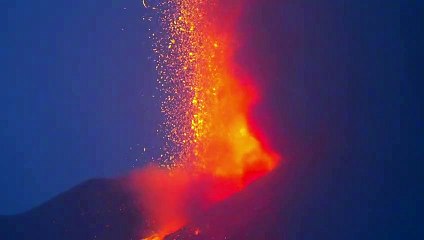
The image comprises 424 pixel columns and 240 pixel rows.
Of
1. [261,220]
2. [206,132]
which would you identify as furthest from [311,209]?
[206,132]

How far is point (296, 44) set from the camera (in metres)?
18.3

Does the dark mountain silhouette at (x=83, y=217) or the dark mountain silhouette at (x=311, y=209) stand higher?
the dark mountain silhouette at (x=83, y=217)

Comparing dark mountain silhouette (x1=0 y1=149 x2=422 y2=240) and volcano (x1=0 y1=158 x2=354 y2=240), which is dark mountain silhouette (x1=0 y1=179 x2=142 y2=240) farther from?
dark mountain silhouette (x1=0 y1=149 x2=422 y2=240)

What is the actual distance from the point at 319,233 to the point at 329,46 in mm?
7007

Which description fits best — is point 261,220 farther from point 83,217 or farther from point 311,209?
point 83,217

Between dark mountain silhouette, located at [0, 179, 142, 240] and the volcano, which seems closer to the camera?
the volcano

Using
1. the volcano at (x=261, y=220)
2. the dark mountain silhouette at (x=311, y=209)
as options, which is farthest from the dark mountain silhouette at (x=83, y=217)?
the dark mountain silhouette at (x=311, y=209)

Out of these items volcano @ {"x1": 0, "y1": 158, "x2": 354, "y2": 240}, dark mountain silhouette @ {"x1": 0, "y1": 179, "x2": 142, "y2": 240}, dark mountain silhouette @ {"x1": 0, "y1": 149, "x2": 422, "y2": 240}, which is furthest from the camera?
dark mountain silhouette @ {"x1": 0, "y1": 179, "x2": 142, "y2": 240}

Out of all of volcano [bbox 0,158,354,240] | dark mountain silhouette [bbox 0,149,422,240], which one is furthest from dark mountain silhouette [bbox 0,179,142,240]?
dark mountain silhouette [bbox 0,149,422,240]

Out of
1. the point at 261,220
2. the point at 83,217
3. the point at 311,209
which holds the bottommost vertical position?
the point at 311,209

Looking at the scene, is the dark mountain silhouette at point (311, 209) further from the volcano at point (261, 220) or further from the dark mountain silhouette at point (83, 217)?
the dark mountain silhouette at point (83, 217)

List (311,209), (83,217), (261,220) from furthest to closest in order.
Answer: (83,217) < (261,220) < (311,209)

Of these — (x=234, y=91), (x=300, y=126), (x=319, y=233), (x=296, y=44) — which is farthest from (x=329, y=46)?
(x=319, y=233)

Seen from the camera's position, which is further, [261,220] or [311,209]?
[261,220]
